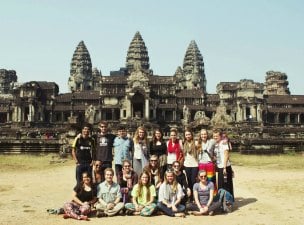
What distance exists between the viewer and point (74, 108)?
7738cm

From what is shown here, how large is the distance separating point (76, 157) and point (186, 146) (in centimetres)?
313

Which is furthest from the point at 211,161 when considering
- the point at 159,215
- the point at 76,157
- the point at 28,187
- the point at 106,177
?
the point at 28,187

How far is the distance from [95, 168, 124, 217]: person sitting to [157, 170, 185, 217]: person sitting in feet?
3.46

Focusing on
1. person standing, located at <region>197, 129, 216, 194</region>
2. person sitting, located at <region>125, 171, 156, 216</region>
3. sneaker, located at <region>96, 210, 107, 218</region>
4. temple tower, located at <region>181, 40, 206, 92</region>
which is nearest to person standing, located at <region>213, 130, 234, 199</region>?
person standing, located at <region>197, 129, 216, 194</region>

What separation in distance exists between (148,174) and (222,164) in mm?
2317

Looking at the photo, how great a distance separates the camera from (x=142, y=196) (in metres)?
10.2

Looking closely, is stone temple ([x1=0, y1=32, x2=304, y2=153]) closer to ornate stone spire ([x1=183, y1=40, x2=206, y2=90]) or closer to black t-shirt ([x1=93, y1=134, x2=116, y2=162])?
ornate stone spire ([x1=183, y1=40, x2=206, y2=90])

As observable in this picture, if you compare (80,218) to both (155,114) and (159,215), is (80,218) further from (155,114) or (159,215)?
(155,114)

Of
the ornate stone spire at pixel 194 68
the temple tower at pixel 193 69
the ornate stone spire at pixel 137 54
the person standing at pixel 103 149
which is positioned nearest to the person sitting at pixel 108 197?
the person standing at pixel 103 149

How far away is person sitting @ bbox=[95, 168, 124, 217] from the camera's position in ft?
32.6

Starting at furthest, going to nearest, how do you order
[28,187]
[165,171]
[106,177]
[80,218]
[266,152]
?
[266,152] → [28,187] → [165,171] → [106,177] → [80,218]

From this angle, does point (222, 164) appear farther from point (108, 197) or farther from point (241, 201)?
point (108, 197)

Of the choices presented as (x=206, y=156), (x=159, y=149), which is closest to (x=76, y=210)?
(x=159, y=149)

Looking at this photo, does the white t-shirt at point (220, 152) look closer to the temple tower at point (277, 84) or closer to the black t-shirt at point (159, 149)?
the black t-shirt at point (159, 149)
